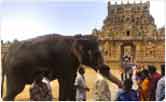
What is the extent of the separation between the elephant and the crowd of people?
0.17 ft

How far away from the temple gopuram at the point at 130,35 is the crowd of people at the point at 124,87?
98 millimetres

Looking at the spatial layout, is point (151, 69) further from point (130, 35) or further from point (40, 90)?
point (40, 90)

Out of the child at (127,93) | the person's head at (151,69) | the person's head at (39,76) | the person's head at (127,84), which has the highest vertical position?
the person's head at (151,69)

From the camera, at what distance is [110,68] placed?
10.0 metres

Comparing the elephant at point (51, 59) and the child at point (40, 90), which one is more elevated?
the elephant at point (51, 59)

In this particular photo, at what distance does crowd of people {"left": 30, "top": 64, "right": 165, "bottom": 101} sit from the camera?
10039 mm

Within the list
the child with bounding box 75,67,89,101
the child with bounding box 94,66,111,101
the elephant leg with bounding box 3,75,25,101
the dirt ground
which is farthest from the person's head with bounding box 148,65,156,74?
the elephant leg with bounding box 3,75,25,101

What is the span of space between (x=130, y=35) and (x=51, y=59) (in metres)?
0.64

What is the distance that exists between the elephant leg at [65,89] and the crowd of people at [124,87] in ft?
0.16

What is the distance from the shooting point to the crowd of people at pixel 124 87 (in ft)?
32.9

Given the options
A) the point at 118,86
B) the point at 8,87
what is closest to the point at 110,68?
the point at 118,86

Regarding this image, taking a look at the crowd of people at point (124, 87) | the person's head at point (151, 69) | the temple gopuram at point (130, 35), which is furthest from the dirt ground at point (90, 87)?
the person's head at point (151, 69)

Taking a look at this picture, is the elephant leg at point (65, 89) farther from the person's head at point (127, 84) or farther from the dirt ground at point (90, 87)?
the person's head at point (127, 84)

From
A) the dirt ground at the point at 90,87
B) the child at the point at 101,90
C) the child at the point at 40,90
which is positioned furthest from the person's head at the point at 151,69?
the child at the point at 40,90
